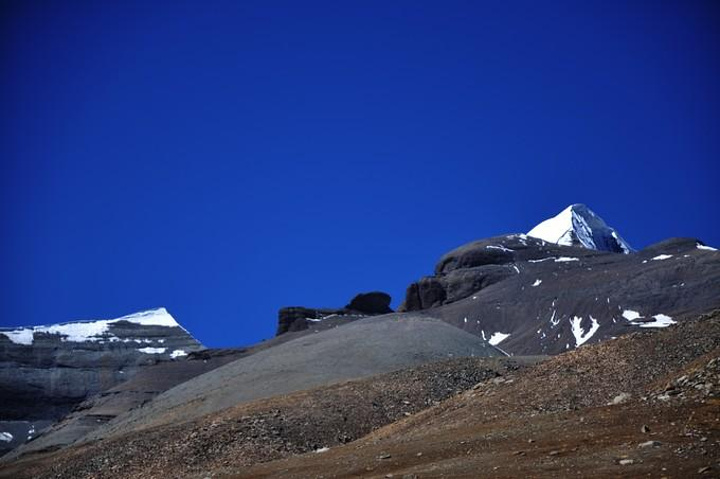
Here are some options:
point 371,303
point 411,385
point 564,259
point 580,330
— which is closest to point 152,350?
point 371,303

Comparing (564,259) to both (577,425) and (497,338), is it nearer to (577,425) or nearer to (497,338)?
(497,338)

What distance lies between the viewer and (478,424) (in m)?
23.9

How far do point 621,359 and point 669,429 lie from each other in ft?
37.1

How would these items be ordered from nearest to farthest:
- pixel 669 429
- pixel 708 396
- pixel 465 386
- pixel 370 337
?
1. pixel 669 429
2. pixel 708 396
3. pixel 465 386
4. pixel 370 337

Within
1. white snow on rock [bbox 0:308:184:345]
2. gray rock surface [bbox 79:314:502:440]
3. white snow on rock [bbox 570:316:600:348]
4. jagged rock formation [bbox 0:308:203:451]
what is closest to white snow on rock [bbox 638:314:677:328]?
white snow on rock [bbox 570:316:600:348]

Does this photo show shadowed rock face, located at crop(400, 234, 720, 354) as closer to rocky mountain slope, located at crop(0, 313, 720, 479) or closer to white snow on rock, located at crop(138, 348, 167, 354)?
white snow on rock, located at crop(138, 348, 167, 354)

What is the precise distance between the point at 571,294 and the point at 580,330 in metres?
11.3

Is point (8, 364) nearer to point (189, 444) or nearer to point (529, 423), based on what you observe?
point (189, 444)

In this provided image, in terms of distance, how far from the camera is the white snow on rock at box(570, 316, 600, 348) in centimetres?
9481

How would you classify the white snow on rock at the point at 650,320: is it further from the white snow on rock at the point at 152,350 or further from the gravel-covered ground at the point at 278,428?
the white snow on rock at the point at 152,350

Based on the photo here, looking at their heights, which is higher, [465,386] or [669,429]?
[465,386]

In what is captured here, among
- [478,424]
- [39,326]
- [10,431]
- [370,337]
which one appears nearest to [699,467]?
[478,424]

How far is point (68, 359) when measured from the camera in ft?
419

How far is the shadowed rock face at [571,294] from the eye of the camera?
96.1m
